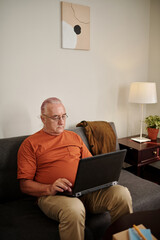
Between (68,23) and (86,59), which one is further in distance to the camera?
(86,59)

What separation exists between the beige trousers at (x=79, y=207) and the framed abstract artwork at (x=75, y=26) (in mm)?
1526

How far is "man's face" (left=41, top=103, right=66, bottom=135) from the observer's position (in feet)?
5.43

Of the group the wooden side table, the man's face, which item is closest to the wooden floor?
the wooden side table

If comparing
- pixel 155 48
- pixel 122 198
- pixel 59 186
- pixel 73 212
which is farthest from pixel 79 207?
pixel 155 48

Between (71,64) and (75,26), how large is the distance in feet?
1.30

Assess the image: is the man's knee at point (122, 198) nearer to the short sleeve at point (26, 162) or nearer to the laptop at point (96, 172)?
the laptop at point (96, 172)

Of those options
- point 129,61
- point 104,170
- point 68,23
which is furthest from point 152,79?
point 104,170

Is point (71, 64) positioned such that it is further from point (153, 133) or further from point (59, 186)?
point (59, 186)

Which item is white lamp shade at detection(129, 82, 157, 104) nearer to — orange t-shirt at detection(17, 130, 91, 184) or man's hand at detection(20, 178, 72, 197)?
orange t-shirt at detection(17, 130, 91, 184)

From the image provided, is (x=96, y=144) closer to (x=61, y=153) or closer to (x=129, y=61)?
(x=61, y=153)

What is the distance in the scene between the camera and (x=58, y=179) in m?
1.40

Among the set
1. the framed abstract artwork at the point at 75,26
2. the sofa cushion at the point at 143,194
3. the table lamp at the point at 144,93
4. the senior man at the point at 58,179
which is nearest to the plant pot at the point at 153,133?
the table lamp at the point at 144,93

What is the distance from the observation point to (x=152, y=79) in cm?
290

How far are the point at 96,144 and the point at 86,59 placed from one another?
99 centimetres
